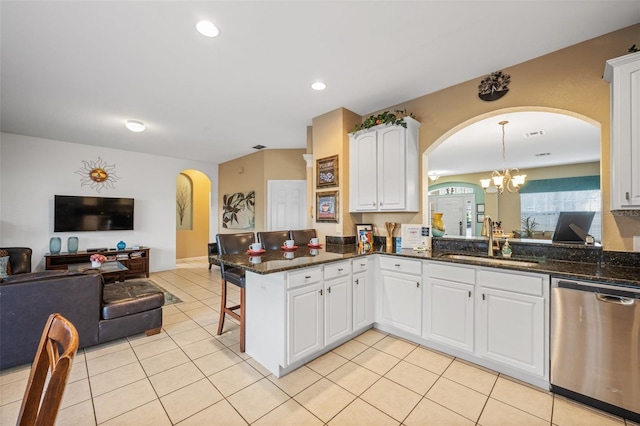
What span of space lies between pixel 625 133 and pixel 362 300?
244cm

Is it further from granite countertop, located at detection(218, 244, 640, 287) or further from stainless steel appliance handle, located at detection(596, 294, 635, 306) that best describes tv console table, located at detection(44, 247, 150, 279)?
stainless steel appliance handle, located at detection(596, 294, 635, 306)

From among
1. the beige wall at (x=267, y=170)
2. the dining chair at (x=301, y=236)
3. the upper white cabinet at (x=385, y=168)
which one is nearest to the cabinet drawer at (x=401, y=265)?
the upper white cabinet at (x=385, y=168)

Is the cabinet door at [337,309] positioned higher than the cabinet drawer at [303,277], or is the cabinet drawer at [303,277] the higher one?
the cabinet drawer at [303,277]

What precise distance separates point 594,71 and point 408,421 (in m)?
3.05

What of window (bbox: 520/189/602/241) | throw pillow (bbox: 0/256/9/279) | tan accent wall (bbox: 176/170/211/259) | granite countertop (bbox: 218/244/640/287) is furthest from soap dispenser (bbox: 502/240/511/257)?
tan accent wall (bbox: 176/170/211/259)

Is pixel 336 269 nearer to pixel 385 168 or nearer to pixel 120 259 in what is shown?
pixel 385 168

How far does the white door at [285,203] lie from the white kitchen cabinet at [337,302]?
3.24 m

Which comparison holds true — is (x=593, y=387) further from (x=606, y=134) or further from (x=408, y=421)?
(x=606, y=134)

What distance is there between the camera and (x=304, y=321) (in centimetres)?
225

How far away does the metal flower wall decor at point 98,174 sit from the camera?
5.36 m

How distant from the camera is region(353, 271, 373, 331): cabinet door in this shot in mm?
2752

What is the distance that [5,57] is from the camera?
7.95ft

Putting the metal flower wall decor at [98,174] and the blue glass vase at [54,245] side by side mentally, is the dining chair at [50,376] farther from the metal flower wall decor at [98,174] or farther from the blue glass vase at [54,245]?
the metal flower wall decor at [98,174]

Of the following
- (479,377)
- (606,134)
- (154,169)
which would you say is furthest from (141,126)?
(606,134)
